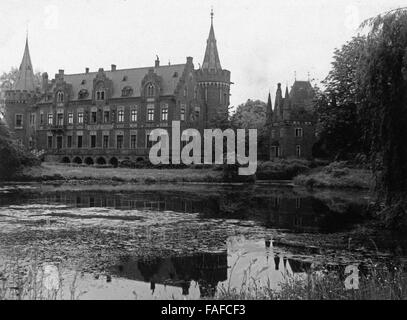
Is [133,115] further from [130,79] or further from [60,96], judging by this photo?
[60,96]

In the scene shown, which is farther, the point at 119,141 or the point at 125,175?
the point at 119,141

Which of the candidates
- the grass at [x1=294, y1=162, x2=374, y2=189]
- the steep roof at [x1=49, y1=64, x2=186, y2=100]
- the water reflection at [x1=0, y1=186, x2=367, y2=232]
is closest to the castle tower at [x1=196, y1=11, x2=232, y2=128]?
the steep roof at [x1=49, y1=64, x2=186, y2=100]

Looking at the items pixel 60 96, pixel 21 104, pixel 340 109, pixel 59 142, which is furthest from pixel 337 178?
pixel 21 104

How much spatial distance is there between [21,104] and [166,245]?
58978 millimetres

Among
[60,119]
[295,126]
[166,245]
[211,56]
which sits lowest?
[166,245]

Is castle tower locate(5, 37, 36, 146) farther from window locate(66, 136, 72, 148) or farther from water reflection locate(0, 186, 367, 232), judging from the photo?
water reflection locate(0, 186, 367, 232)

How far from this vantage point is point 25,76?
68000mm

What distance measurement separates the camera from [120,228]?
1689 cm

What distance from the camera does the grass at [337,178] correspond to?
3932 centimetres

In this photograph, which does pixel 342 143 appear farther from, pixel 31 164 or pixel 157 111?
pixel 31 164

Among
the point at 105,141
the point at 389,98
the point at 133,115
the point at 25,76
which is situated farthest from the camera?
the point at 25,76

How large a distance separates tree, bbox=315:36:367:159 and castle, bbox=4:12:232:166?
1345 centimetres
